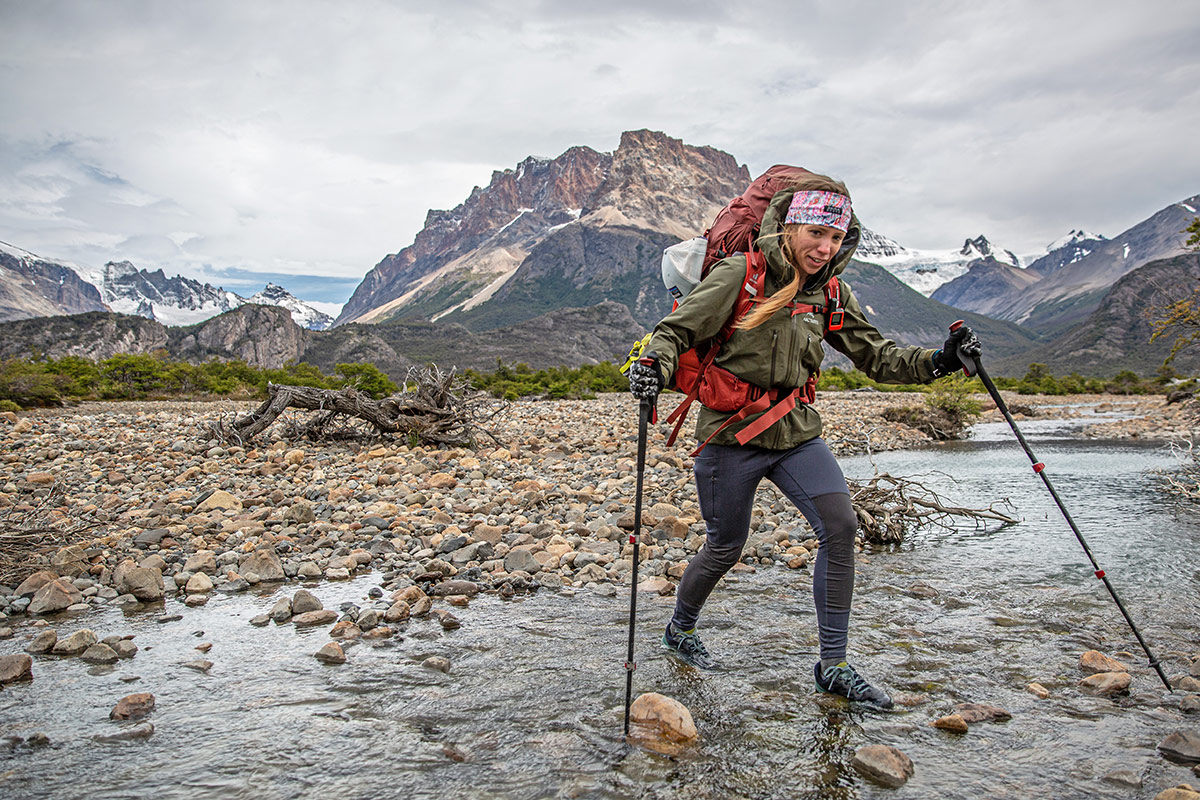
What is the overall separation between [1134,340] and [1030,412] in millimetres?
132694

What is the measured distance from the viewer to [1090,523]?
8.90m

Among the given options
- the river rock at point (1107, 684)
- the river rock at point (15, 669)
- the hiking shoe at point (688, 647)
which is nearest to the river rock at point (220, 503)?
the river rock at point (15, 669)

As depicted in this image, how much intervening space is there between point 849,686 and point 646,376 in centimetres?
202

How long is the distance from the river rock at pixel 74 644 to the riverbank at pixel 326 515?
1033 mm

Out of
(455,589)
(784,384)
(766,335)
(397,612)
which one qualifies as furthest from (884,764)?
(455,589)

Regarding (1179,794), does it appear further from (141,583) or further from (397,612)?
(141,583)

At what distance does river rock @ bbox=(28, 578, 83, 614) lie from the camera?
16.6ft

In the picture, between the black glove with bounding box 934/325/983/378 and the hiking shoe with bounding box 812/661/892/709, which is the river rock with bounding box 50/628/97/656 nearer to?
the hiking shoe with bounding box 812/661/892/709

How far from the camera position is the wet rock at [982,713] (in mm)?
3428

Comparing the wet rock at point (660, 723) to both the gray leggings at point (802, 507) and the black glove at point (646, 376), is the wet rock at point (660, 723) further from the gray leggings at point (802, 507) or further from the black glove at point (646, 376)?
the black glove at point (646, 376)

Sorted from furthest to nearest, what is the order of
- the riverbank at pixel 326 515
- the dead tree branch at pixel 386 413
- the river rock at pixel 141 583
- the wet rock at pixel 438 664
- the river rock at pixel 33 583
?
the dead tree branch at pixel 386 413 < the riverbank at pixel 326 515 < the river rock at pixel 141 583 < the river rock at pixel 33 583 < the wet rock at pixel 438 664

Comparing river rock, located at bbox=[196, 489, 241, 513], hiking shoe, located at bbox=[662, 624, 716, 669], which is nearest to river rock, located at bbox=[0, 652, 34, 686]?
hiking shoe, located at bbox=[662, 624, 716, 669]

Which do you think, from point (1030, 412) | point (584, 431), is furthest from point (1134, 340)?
point (584, 431)

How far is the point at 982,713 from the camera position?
11.4ft
